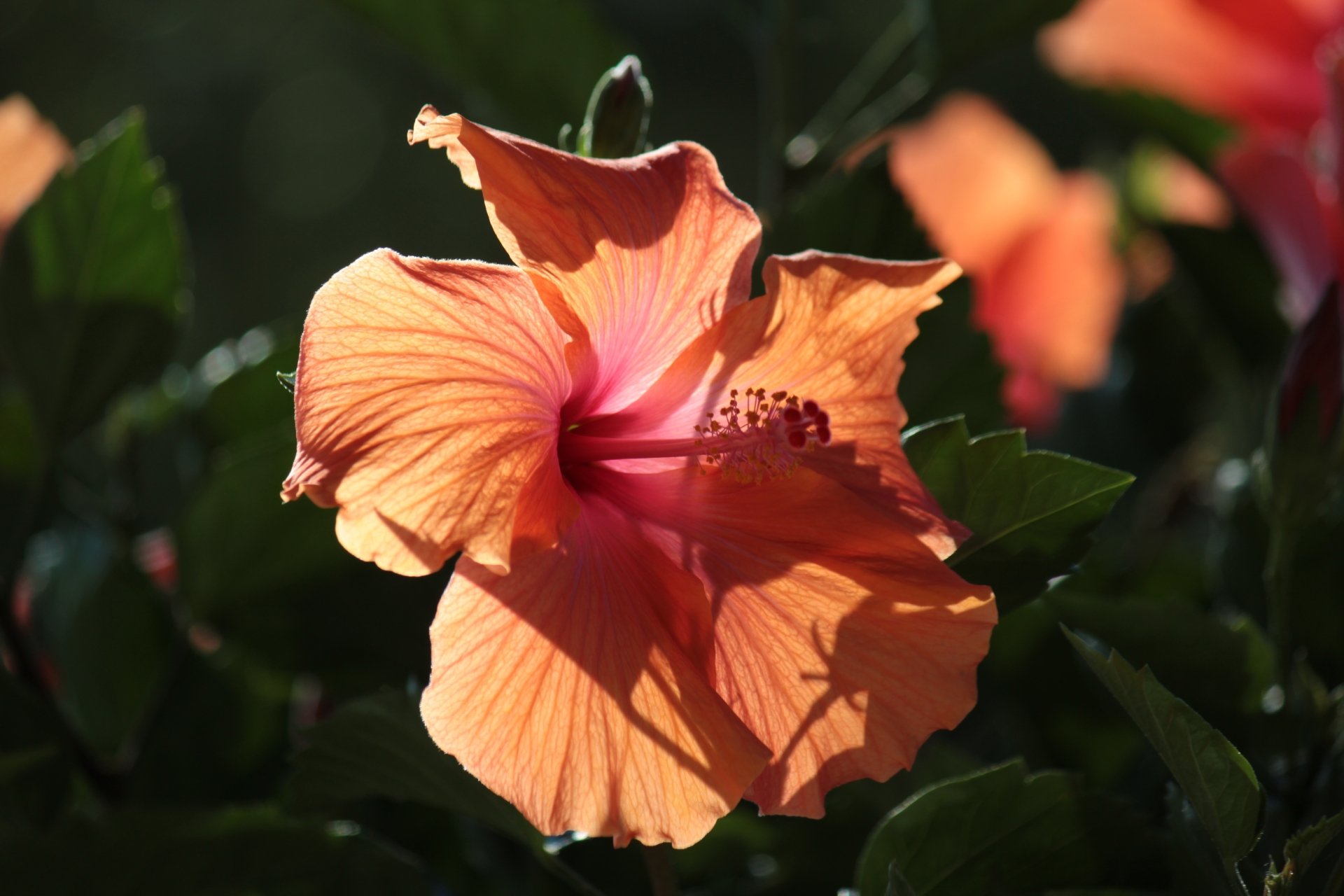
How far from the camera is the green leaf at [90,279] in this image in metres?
0.75

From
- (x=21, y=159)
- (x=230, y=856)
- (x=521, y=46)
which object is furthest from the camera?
(x=21, y=159)

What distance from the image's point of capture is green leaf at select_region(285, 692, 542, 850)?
1.92 feet

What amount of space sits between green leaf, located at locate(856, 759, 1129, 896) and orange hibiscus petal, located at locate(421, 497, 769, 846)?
0.38 ft

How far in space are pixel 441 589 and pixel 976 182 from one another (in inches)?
35.9

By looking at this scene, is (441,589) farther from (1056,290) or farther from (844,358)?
(1056,290)

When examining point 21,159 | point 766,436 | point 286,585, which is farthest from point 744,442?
point 21,159

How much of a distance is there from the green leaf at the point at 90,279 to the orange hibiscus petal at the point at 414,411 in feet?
1.03

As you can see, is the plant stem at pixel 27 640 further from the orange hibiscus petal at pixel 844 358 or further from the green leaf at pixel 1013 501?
the green leaf at pixel 1013 501

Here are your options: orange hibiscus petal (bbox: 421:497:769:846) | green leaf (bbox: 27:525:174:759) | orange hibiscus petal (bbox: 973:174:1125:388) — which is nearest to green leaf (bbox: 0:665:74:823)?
green leaf (bbox: 27:525:174:759)

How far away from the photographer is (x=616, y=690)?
0.54 m

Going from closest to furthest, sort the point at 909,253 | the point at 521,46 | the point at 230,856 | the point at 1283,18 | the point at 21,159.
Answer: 1. the point at 230,856
2. the point at 909,253
3. the point at 521,46
4. the point at 21,159
5. the point at 1283,18

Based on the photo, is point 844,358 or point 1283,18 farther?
point 1283,18

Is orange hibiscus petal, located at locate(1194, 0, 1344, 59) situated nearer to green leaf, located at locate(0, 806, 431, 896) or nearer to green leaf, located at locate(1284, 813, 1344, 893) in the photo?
green leaf, located at locate(1284, 813, 1344, 893)

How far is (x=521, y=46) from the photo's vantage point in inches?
33.9
